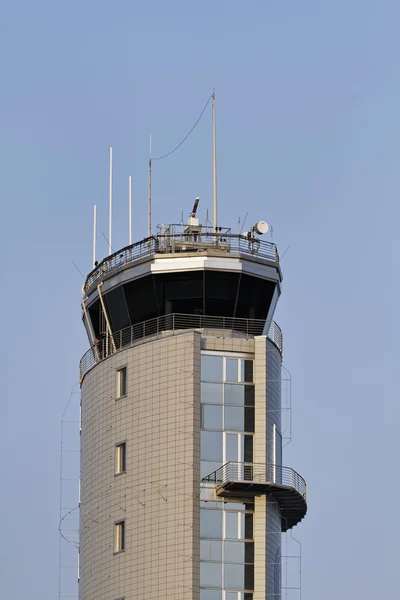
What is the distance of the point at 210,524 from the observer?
301ft

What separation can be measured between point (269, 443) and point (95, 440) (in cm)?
1051

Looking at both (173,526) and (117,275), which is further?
(117,275)

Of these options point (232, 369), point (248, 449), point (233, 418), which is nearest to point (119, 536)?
point (248, 449)

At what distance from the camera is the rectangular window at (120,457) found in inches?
3738

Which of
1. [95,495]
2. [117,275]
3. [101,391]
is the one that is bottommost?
[95,495]

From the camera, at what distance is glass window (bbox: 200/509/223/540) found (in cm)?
9156

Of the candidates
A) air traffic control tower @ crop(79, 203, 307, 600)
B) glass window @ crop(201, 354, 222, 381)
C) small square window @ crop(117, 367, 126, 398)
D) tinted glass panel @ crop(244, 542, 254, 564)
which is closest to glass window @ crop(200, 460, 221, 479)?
air traffic control tower @ crop(79, 203, 307, 600)

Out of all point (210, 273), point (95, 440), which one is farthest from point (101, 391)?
point (210, 273)

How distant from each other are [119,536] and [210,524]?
18.4 feet

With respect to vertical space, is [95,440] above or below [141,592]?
above

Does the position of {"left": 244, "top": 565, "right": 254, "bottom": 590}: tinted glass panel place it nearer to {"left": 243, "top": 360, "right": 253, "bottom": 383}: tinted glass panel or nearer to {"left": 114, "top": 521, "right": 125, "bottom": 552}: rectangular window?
{"left": 114, "top": 521, "right": 125, "bottom": 552}: rectangular window

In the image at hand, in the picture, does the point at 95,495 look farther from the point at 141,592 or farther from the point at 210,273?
the point at 210,273

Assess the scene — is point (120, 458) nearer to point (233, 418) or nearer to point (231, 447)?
point (231, 447)

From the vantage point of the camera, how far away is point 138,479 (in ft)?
306
